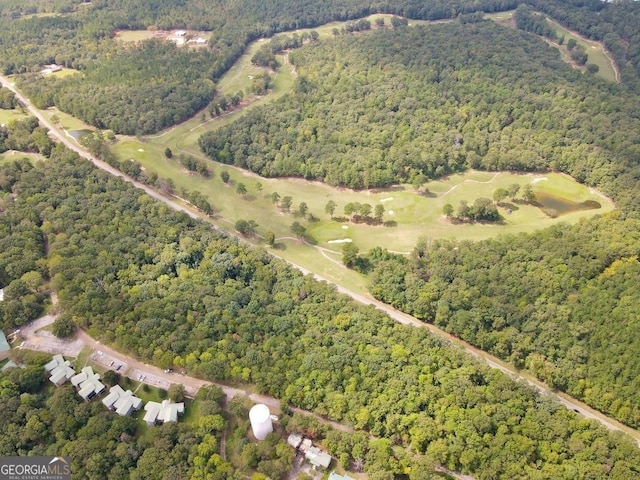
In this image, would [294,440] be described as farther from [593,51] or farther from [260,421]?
[593,51]

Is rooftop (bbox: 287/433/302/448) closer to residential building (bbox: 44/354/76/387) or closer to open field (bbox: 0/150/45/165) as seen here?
residential building (bbox: 44/354/76/387)

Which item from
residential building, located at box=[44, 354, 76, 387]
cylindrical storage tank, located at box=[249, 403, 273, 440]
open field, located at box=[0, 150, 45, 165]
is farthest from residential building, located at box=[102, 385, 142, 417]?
open field, located at box=[0, 150, 45, 165]

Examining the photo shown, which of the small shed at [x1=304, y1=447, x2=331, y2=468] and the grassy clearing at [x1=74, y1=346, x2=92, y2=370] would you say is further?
the grassy clearing at [x1=74, y1=346, x2=92, y2=370]

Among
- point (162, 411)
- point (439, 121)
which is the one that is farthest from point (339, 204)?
point (162, 411)

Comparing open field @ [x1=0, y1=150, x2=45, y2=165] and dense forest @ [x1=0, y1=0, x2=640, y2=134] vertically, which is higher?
dense forest @ [x1=0, y1=0, x2=640, y2=134]

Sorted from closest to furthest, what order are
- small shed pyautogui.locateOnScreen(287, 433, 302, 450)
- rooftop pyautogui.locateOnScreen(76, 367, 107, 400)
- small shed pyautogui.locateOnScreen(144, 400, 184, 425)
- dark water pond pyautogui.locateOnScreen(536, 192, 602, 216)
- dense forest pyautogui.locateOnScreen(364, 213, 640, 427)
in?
small shed pyautogui.locateOnScreen(287, 433, 302, 450) → small shed pyautogui.locateOnScreen(144, 400, 184, 425) → rooftop pyautogui.locateOnScreen(76, 367, 107, 400) → dense forest pyautogui.locateOnScreen(364, 213, 640, 427) → dark water pond pyautogui.locateOnScreen(536, 192, 602, 216)

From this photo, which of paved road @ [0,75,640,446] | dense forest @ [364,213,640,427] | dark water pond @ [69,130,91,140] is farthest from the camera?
dark water pond @ [69,130,91,140]

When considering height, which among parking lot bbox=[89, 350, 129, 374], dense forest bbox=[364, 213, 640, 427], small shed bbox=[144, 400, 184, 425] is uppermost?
dense forest bbox=[364, 213, 640, 427]
